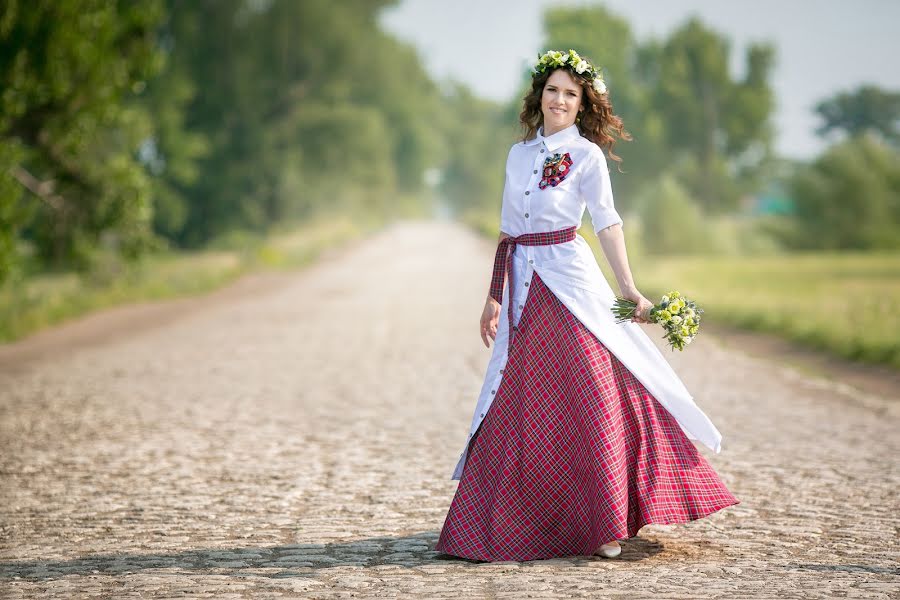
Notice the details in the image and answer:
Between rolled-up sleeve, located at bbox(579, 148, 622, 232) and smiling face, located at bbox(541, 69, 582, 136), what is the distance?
0.78 ft

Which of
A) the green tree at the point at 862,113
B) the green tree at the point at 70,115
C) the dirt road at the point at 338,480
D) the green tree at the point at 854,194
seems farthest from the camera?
the green tree at the point at 862,113

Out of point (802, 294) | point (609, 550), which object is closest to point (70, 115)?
point (609, 550)

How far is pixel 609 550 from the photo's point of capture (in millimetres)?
4402

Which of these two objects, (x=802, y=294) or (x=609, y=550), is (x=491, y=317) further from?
(x=802, y=294)

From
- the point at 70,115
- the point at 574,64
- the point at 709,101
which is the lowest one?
the point at 574,64

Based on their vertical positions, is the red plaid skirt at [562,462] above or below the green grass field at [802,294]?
below

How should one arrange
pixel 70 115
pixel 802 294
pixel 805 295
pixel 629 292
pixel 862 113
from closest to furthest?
1. pixel 629 292
2. pixel 70 115
3. pixel 805 295
4. pixel 802 294
5. pixel 862 113

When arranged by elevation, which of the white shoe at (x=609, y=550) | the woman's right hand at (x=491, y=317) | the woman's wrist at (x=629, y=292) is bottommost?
the white shoe at (x=609, y=550)

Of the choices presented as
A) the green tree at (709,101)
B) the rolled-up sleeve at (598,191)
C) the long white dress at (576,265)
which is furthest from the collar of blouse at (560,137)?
the green tree at (709,101)

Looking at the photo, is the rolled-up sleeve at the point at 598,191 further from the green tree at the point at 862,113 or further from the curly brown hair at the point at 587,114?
the green tree at the point at 862,113

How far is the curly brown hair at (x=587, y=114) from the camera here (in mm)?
4605

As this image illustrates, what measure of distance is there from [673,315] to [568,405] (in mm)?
595

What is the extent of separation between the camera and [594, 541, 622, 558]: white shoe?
14.4 ft

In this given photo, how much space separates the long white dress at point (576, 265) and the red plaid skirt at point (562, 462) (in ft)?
0.19
